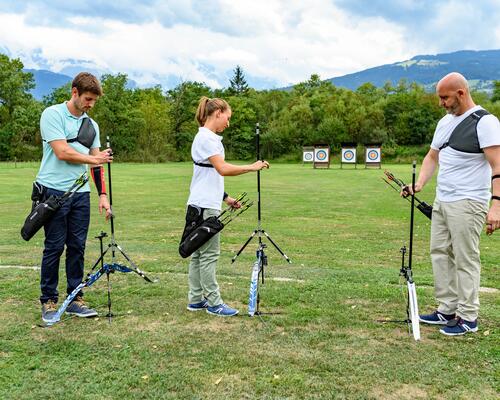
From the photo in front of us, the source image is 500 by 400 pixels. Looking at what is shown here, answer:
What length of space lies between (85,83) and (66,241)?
1361mm

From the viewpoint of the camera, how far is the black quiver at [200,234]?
13.1 ft

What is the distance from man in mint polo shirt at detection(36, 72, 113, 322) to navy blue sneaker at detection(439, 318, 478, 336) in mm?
2916

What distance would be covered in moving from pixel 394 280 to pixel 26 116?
165 feet

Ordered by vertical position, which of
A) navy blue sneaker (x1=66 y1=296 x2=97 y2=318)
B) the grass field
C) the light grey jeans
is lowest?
the grass field

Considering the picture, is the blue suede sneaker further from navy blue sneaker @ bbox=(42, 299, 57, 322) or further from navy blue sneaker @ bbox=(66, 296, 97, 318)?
navy blue sneaker @ bbox=(42, 299, 57, 322)

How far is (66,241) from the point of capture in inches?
167

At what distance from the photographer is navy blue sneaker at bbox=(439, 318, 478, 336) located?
3795 millimetres

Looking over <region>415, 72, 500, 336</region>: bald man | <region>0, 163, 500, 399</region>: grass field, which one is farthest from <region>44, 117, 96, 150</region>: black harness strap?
<region>415, 72, 500, 336</region>: bald man

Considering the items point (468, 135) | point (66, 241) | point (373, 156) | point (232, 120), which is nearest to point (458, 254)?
point (468, 135)

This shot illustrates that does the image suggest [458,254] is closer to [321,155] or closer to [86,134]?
[86,134]

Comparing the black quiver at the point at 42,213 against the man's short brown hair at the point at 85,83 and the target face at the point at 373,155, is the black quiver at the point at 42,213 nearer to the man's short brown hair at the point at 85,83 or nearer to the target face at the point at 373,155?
the man's short brown hair at the point at 85,83

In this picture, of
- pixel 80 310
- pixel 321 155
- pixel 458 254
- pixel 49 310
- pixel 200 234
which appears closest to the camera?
pixel 458 254

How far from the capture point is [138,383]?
302cm

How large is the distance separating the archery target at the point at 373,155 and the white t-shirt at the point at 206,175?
3524cm
